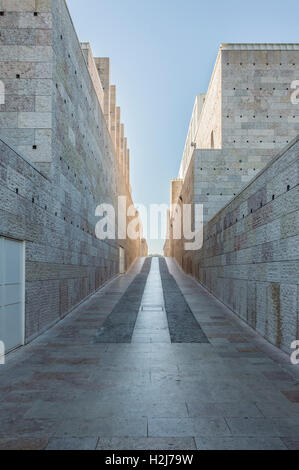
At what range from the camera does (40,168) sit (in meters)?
11.1

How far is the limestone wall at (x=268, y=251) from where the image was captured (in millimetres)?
7832

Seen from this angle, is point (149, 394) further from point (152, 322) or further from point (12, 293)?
point (152, 322)

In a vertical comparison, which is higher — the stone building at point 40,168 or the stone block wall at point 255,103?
the stone block wall at point 255,103

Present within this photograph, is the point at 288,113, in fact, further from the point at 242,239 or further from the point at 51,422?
the point at 51,422

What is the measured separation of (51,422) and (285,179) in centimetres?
675

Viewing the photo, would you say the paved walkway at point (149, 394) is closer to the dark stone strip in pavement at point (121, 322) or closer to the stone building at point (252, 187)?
the dark stone strip in pavement at point (121, 322)

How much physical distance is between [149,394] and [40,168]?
7.75m

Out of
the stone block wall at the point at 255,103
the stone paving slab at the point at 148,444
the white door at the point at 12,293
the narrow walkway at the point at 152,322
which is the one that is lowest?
the narrow walkway at the point at 152,322

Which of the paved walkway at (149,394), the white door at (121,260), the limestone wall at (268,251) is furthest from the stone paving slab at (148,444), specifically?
the white door at (121,260)

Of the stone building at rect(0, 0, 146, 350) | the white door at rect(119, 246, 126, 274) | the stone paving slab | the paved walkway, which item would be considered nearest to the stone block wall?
the white door at rect(119, 246, 126, 274)

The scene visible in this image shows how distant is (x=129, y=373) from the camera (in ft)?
22.4

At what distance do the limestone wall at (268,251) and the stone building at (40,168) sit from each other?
6122 mm

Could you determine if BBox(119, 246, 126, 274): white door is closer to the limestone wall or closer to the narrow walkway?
the narrow walkway
